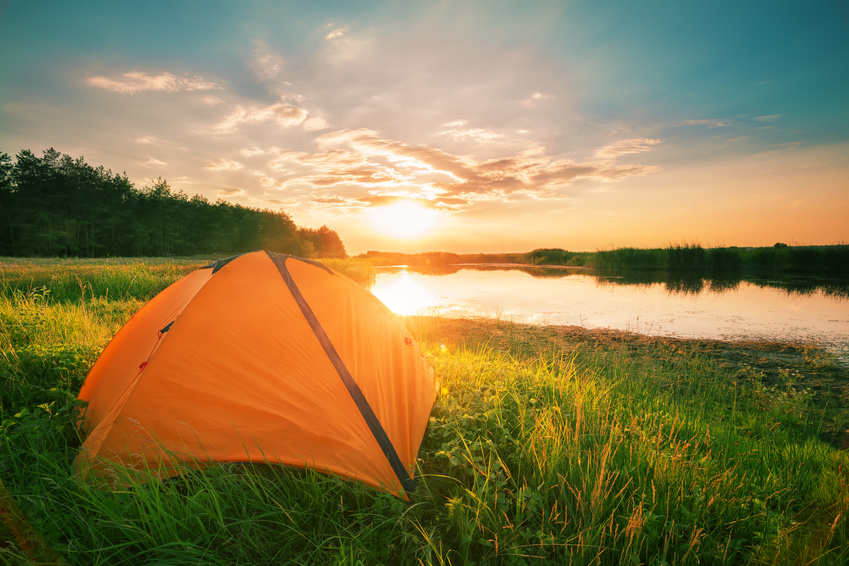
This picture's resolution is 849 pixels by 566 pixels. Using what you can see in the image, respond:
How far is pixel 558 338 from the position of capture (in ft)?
29.1

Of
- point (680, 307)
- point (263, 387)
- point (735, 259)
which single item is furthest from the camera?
point (735, 259)

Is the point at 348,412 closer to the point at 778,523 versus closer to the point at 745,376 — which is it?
the point at 778,523

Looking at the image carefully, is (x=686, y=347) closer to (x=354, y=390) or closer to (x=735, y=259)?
(x=354, y=390)

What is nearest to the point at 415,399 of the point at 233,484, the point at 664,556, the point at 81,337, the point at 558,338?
the point at 233,484

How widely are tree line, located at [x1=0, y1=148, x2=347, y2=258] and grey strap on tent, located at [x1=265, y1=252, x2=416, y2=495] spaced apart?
165ft

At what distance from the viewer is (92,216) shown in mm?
39219

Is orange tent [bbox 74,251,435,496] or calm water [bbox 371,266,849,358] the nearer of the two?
orange tent [bbox 74,251,435,496]

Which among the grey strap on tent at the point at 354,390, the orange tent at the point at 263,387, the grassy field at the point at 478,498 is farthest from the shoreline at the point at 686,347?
the grey strap on tent at the point at 354,390

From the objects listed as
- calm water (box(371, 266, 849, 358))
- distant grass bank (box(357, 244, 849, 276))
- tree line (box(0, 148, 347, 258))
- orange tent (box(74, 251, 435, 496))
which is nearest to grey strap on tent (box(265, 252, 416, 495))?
orange tent (box(74, 251, 435, 496))

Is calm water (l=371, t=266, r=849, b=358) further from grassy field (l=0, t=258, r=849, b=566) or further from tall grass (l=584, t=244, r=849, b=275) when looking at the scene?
tall grass (l=584, t=244, r=849, b=275)

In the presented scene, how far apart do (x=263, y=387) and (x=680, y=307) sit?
49.5 ft

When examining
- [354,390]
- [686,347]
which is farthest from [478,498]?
[686,347]

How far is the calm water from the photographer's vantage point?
31.3ft

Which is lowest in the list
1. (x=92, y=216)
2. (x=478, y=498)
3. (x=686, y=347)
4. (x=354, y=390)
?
(x=686, y=347)
